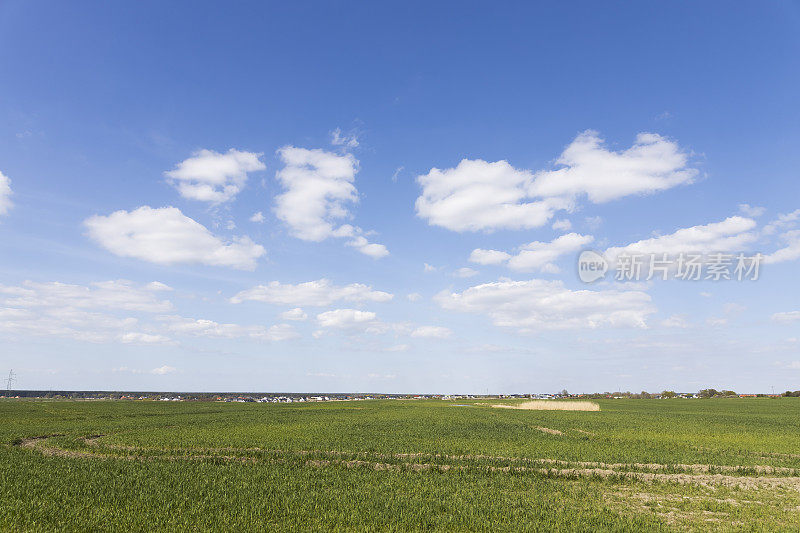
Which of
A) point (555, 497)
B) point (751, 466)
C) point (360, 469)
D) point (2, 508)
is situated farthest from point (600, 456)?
point (2, 508)

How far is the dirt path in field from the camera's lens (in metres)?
26.0

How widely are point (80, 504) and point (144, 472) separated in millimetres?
6329

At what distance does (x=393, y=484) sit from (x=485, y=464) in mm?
8843

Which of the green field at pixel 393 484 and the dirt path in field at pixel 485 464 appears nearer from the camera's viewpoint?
the green field at pixel 393 484

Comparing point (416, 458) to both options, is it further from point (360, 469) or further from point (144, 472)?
point (144, 472)

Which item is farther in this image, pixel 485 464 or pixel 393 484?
pixel 485 464

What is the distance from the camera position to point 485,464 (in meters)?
29.5

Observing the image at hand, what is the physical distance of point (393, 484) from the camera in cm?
2319

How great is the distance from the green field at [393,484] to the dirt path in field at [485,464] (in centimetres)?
13

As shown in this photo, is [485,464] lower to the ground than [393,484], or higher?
lower

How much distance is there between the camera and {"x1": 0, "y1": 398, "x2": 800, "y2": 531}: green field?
57.9 ft

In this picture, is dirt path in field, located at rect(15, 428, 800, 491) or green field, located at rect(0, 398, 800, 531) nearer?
green field, located at rect(0, 398, 800, 531)

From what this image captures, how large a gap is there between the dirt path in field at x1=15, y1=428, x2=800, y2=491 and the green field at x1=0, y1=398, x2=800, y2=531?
0.13m

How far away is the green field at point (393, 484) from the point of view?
17.7 metres
